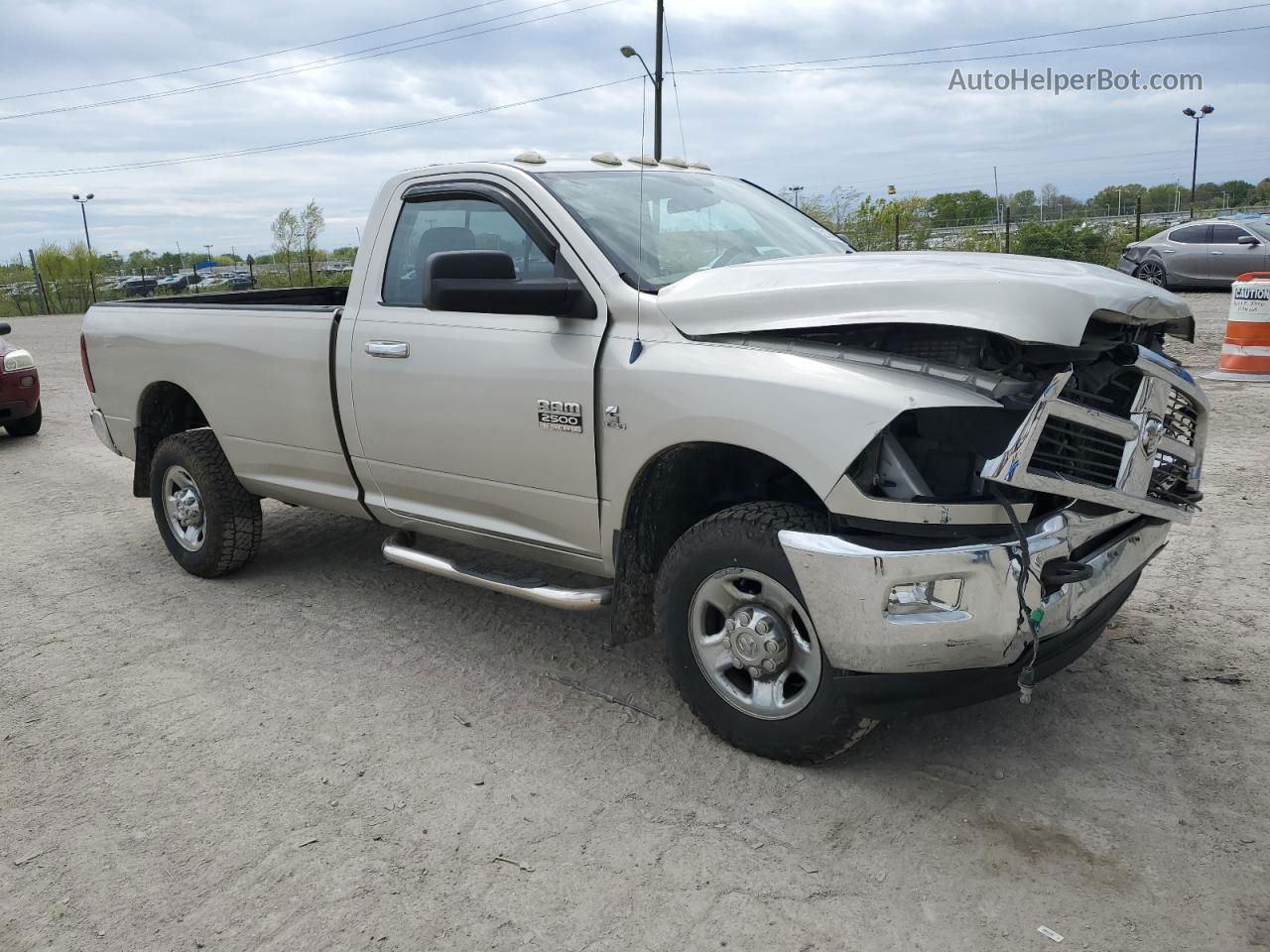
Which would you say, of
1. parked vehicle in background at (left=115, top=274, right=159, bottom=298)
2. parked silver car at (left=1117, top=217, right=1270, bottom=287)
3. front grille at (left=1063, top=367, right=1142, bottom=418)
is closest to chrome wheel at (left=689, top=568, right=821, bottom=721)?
front grille at (left=1063, top=367, right=1142, bottom=418)

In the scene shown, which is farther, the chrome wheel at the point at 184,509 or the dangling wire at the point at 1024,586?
the chrome wheel at the point at 184,509

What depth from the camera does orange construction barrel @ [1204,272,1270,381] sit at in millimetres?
10258

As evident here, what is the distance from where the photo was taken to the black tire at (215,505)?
5.56m

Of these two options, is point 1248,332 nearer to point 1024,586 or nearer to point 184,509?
point 1024,586

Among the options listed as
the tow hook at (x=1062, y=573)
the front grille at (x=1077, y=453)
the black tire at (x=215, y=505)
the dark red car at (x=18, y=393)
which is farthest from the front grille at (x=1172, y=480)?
the dark red car at (x=18, y=393)

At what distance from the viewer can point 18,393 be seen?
403 inches

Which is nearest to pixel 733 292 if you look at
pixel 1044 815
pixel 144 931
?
pixel 1044 815

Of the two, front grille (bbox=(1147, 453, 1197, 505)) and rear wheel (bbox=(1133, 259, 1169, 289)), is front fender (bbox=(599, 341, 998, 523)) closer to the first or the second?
front grille (bbox=(1147, 453, 1197, 505))

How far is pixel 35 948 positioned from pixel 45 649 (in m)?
2.36

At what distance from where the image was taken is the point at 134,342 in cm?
583

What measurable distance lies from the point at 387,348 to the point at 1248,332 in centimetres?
930

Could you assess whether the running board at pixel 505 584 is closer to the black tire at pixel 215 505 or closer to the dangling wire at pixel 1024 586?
the black tire at pixel 215 505

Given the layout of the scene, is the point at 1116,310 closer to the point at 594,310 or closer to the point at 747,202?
the point at 594,310

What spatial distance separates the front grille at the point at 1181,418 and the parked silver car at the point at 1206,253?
16.8 m
